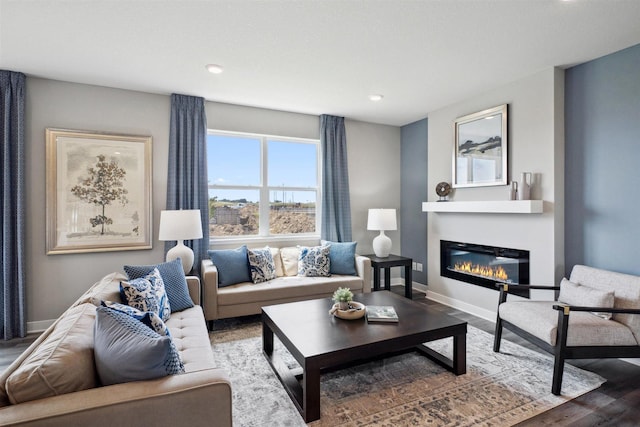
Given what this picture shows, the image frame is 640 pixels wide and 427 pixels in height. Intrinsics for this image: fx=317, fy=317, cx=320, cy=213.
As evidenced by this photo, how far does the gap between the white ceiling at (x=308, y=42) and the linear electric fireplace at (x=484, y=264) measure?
1850mm

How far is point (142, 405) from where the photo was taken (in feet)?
3.78

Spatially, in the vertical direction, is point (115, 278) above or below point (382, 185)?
below

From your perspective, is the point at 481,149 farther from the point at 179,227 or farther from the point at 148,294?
the point at 148,294

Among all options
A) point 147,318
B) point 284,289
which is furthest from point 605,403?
point 147,318

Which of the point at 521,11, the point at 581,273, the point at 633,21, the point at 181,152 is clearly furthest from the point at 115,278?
the point at 633,21

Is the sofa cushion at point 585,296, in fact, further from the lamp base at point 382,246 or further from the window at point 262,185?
the window at point 262,185

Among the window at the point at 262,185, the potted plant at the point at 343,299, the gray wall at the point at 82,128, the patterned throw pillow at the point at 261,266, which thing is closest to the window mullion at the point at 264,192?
the window at the point at 262,185

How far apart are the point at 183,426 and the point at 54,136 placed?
3.44m

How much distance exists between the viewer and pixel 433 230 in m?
4.40

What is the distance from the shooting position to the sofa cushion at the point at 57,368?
112 cm

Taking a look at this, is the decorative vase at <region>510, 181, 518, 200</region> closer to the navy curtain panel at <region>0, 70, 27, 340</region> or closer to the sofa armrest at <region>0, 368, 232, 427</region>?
the sofa armrest at <region>0, 368, 232, 427</region>

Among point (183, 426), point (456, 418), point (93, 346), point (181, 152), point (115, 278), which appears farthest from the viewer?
point (181, 152)

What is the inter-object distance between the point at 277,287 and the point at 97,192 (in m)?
2.21

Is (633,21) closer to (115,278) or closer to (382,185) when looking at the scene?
(382,185)
